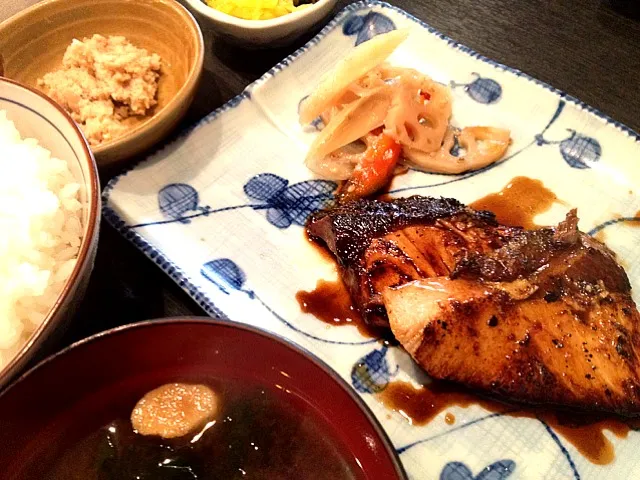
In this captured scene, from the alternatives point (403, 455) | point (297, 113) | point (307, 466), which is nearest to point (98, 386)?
point (307, 466)

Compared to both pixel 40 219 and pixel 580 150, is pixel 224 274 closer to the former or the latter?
pixel 40 219

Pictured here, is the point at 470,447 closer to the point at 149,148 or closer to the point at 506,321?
the point at 506,321

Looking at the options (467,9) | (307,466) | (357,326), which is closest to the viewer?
(307,466)

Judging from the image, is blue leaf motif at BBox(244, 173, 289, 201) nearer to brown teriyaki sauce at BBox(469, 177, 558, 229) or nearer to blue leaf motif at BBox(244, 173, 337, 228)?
blue leaf motif at BBox(244, 173, 337, 228)

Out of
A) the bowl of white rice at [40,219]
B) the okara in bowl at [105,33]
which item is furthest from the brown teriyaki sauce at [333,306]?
the okara in bowl at [105,33]

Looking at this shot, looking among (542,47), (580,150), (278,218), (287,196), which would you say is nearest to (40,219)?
(278,218)

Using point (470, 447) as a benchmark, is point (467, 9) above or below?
above

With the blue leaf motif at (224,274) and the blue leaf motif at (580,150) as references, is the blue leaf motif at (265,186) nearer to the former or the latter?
the blue leaf motif at (224,274)

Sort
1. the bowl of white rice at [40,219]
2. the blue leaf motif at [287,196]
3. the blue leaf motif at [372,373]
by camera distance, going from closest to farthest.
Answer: the bowl of white rice at [40,219] → the blue leaf motif at [372,373] → the blue leaf motif at [287,196]
